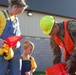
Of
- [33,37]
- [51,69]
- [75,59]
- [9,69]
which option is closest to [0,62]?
[9,69]

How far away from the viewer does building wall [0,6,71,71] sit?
12828 millimetres

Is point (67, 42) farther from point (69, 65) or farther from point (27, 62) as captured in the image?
point (27, 62)

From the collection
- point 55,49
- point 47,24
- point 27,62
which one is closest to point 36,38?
point 27,62

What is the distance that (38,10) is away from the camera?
524 inches

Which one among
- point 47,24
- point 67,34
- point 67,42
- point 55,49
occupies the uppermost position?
point 47,24

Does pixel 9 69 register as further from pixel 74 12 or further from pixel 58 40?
pixel 74 12

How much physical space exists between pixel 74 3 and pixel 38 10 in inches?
111

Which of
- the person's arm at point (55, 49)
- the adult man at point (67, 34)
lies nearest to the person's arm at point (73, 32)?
the adult man at point (67, 34)

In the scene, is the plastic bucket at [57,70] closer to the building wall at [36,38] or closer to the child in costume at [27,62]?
the child in costume at [27,62]

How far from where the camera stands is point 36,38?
523 inches

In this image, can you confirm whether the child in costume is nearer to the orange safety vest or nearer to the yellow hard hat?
the orange safety vest

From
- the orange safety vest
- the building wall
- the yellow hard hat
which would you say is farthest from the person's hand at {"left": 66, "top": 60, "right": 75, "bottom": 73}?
the building wall

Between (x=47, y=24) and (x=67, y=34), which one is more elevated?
(x=47, y=24)

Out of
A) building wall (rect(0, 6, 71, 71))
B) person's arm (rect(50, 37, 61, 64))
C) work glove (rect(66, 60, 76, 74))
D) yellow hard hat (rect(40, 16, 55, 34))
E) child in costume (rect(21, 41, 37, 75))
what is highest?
yellow hard hat (rect(40, 16, 55, 34))
